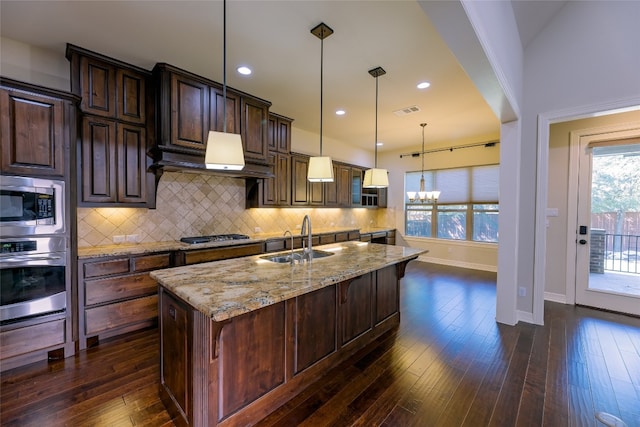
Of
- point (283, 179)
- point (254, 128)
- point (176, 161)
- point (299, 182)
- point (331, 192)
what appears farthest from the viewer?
point (331, 192)

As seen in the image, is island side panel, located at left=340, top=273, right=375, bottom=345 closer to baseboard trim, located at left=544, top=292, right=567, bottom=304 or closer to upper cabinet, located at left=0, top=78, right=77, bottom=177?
upper cabinet, located at left=0, top=78, right=77, bottom=177

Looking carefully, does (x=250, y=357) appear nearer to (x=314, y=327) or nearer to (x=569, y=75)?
(x=314, y=327)

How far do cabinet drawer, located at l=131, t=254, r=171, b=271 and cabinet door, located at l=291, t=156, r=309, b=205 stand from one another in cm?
231

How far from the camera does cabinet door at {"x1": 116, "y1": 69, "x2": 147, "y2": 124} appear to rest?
2867 millimetres

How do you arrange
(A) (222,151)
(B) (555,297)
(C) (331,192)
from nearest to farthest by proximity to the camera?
(A) (222,151), (B) (555,297), (C) (331,192)

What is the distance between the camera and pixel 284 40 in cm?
248

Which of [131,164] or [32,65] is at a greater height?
[32,65]

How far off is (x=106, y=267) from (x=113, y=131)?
1451mm


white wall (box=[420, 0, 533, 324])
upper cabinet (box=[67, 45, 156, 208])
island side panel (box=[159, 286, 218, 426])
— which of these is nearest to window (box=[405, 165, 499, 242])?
white wall (box=[420, 0, 533, 324])

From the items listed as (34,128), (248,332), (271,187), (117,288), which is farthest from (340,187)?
(34,128)

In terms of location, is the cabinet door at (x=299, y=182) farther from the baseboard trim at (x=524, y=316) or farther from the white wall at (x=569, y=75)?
the baseboard trim at (x=524, y=316)

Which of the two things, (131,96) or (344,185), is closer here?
(131,96)

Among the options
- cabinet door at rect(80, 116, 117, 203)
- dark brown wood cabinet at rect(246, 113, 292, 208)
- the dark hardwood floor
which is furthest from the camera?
dark brown wood cabinet at rect(246, 113, 292, 208)

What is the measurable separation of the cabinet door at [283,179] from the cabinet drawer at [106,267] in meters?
2.36
